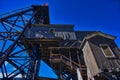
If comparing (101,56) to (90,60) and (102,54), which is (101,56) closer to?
(102,54)

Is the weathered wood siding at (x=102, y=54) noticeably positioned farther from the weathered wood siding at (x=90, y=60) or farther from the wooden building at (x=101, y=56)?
the weathered wood siding at (x=90, y=60)

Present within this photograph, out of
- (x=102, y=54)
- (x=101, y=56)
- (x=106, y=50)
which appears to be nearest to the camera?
(x=101, y=56)

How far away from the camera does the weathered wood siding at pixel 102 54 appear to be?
563 inches

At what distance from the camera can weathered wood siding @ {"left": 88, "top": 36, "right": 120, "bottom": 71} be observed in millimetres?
14291

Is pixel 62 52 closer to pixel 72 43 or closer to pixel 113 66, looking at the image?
pixel 72 43

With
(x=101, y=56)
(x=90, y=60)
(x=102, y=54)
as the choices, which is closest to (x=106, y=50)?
(x=102, y=54)

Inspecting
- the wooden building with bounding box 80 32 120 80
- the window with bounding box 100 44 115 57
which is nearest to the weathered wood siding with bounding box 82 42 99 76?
the wooden building with bounding box 80 32 120 80

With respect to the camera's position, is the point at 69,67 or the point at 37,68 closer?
the point at 69,67

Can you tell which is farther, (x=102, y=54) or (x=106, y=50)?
(x=106, y=50)

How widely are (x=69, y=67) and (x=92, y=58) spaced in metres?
2.62

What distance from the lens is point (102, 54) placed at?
50.5 ft

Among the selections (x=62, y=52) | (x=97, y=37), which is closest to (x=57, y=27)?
(x=62, y=52)

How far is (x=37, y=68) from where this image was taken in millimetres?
17750

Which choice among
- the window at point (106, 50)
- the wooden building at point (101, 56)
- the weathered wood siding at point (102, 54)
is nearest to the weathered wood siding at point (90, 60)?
the wooden building at point (101, 56)
